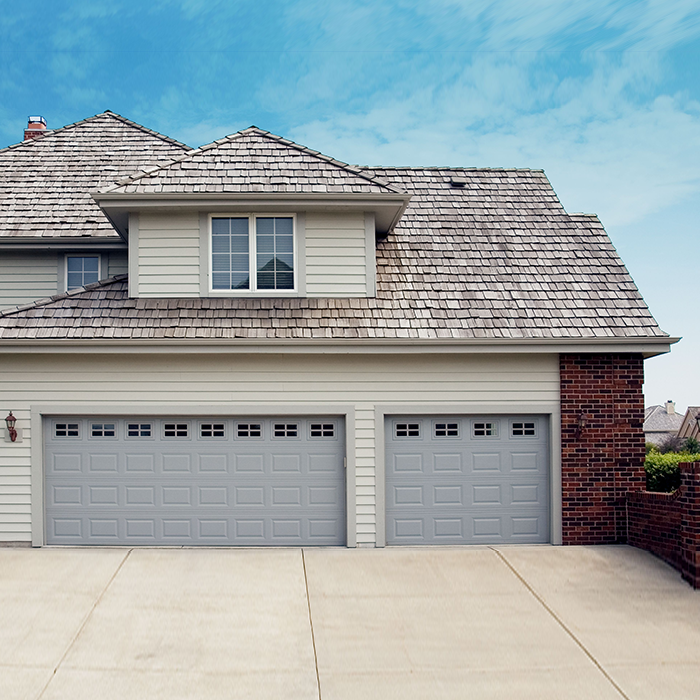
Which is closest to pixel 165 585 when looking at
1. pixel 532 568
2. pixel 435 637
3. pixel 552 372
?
pixel 435 637

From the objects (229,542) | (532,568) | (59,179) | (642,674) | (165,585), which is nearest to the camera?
(642,674)

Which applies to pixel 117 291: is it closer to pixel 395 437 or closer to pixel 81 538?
pixel 81 538

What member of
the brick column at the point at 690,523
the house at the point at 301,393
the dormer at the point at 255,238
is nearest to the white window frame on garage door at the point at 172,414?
the house at the point at 301,393

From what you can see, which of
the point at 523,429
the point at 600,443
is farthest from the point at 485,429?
the point at 600,443

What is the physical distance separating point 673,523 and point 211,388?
7.01 metres

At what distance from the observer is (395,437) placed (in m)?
11.2

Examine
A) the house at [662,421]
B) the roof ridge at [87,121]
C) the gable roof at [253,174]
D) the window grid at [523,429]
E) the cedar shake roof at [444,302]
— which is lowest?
the house at [662,421]

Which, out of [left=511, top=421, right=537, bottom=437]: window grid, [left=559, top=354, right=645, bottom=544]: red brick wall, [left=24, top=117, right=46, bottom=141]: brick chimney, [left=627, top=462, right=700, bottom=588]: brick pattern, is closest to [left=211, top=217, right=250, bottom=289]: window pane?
[left=511, top=421, right=537, bottom=437]: window grid

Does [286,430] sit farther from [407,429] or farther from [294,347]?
[407,429]

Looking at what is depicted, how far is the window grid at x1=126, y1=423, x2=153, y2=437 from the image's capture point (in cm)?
1116

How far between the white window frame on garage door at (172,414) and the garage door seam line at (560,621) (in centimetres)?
230

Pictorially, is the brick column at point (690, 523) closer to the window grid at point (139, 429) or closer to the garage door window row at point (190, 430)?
the garage door window row at point (190, 430)

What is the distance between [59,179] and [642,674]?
44.4 feet

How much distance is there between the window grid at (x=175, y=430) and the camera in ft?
36.6
